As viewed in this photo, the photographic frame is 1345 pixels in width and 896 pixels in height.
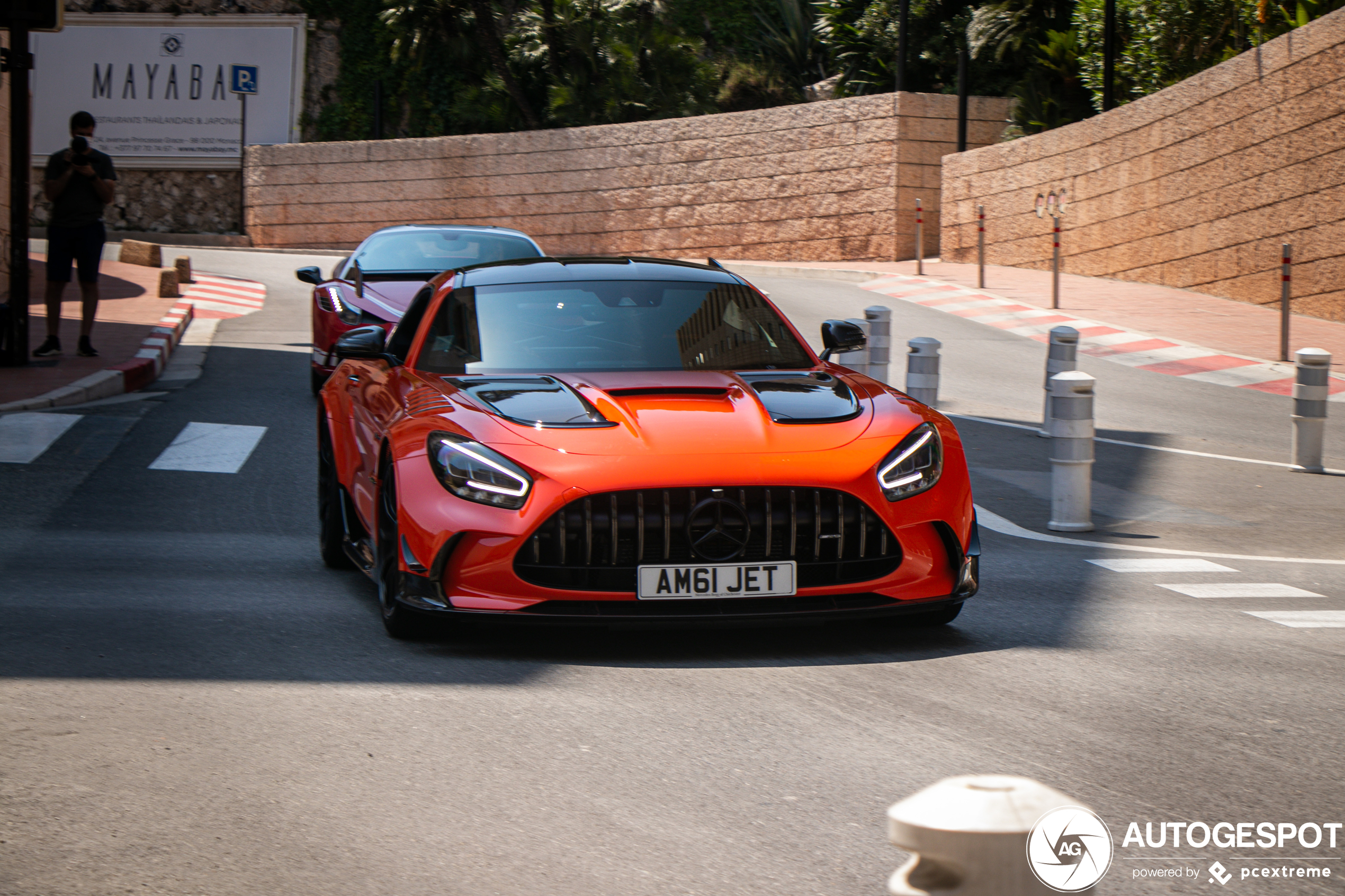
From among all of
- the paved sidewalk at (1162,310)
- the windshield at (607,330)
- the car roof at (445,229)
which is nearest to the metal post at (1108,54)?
the paved sidewalk at (1162,310)

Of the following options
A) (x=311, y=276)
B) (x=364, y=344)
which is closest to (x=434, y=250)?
(x=311, y=276)

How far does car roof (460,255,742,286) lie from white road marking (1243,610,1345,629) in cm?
260

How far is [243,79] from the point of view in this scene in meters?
42.0

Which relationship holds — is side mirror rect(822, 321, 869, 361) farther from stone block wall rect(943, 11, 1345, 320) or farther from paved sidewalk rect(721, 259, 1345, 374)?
stone block wall rect(943, 11, 1345, 320)

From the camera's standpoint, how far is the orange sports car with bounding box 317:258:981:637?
5.07 meters

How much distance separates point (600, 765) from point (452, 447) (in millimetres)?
A: 1563

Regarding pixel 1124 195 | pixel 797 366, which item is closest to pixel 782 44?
pixel 1124 195

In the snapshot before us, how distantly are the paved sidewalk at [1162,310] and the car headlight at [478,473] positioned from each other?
12.7 m

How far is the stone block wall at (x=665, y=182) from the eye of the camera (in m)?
30.2

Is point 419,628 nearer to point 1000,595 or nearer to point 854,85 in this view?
point 1000,595

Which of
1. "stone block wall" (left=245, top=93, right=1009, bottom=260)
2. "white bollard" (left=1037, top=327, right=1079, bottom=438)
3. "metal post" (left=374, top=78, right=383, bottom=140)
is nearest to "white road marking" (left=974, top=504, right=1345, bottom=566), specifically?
"white bollard" (left=1037, top=327, right=1079, bottom=438)

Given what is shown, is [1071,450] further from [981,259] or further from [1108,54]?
[1108,54]

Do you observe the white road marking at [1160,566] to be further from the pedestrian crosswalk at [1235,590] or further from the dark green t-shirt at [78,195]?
the dark green t-shirt at [78,195]

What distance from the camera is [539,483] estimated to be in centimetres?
505
